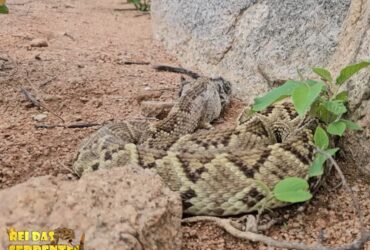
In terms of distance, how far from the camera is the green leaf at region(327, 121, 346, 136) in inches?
142

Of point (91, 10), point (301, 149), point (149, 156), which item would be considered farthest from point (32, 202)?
point (91, 10)

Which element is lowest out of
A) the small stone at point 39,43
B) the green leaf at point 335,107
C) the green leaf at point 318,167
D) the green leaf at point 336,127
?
the small stone at point 39,43

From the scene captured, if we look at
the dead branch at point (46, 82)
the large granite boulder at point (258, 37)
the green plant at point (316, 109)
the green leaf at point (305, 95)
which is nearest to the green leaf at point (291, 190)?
the green plant at point (316, 109)

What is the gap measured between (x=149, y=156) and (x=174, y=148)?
0.73 m

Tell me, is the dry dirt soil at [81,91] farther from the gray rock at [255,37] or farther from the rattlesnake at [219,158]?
the gray rock at [255,37]

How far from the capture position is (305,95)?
3.28 meters

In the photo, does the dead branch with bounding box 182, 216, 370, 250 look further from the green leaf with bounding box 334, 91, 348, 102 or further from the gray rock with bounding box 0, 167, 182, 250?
the green leaf with bounding box 334, 91, 348, 102

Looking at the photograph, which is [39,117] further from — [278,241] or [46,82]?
[278,241]

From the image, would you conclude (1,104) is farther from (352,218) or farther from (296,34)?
(352,218)

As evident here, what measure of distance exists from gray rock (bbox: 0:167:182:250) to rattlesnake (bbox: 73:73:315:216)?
65cm

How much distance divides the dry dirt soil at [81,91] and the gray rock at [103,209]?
535 millimetres

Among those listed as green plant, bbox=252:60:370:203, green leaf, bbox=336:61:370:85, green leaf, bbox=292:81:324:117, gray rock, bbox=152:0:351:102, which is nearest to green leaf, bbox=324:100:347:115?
green plant, bbox=252:60:370:203

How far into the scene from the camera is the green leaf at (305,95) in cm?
322

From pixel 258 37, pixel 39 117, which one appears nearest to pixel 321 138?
pixel 39 117
